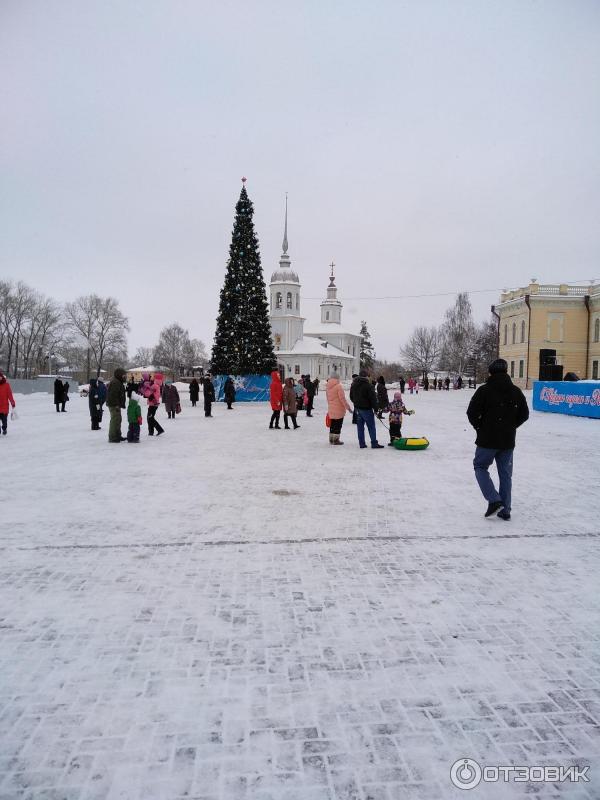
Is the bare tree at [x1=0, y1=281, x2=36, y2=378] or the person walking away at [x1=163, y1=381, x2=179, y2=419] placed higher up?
the bare tree at [x1=0, y1=281, x2=36, y2=378]

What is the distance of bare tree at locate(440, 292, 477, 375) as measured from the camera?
77688 mm

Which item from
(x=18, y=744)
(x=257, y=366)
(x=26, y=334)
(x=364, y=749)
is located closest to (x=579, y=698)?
(x=364, y=749)

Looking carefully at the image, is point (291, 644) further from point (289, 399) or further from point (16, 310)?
point (16, 310)

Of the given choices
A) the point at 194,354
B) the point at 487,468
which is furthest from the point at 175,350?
the point at 487,468

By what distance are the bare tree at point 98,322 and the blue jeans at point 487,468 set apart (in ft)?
257

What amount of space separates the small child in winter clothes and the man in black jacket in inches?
318

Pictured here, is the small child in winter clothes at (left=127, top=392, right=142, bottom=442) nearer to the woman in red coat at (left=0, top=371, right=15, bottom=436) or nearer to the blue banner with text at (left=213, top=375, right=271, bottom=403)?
the woman in red coat at (left=0, top=371, right=15, bottom=436)

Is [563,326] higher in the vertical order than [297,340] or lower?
lower

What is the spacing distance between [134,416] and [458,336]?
7174 cm

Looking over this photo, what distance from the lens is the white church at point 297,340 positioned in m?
76.4

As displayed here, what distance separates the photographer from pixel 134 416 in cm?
1222

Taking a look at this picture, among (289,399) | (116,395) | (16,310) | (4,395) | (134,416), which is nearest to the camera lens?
(116,395)

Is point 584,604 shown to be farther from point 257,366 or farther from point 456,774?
point 257,366

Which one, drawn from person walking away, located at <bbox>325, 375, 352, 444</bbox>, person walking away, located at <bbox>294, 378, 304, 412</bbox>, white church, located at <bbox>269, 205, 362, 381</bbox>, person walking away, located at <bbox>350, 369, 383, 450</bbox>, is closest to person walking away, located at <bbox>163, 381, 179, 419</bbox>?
person walking away, located at <bbox>294, 378, 304, 412</bbox>
